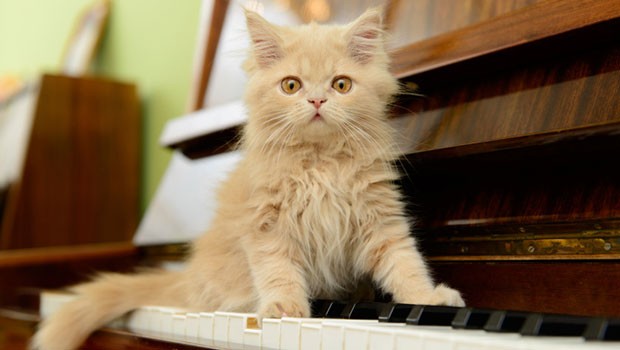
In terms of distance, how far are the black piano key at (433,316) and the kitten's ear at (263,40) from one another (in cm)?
60

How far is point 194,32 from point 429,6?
1.61 m

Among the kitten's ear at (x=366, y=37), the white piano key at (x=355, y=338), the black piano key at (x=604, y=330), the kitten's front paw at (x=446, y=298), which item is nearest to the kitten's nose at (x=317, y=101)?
the kitten's ear at (x=366, y=37)

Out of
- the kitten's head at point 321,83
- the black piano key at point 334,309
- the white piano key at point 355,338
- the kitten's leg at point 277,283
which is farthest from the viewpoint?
the kitten's head at point 321,83

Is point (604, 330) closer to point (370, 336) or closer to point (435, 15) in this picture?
point (370, 336)

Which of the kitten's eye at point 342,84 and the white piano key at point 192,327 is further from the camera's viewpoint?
the kitten's eye at point 342,84

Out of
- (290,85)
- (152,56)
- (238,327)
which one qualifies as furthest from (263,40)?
(152,56)

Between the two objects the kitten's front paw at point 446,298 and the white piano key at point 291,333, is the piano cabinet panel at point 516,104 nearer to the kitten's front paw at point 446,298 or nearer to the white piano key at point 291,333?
the kitten's front paw at point 446,298

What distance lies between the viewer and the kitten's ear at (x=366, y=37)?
113 centimetres

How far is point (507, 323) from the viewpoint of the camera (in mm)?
612

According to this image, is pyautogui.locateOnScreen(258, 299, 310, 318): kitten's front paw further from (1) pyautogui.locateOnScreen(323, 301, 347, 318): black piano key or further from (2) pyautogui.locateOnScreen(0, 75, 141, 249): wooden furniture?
(2) pyautogui.locateOnScreen(0, 75, 141, 249): wooden furniture

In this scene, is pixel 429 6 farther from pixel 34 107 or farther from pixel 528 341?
pixel 34 107

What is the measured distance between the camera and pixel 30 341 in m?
1.42

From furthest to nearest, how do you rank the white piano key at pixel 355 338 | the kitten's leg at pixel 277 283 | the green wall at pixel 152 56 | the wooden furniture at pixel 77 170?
1. the green wall at pixel 152 56
2. the wooden furniture at pixel 77 170
3. the kitten's leg at pixel 277 283
4. the white piano key at pixel 355 338

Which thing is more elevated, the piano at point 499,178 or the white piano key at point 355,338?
the piano at point 499,178
